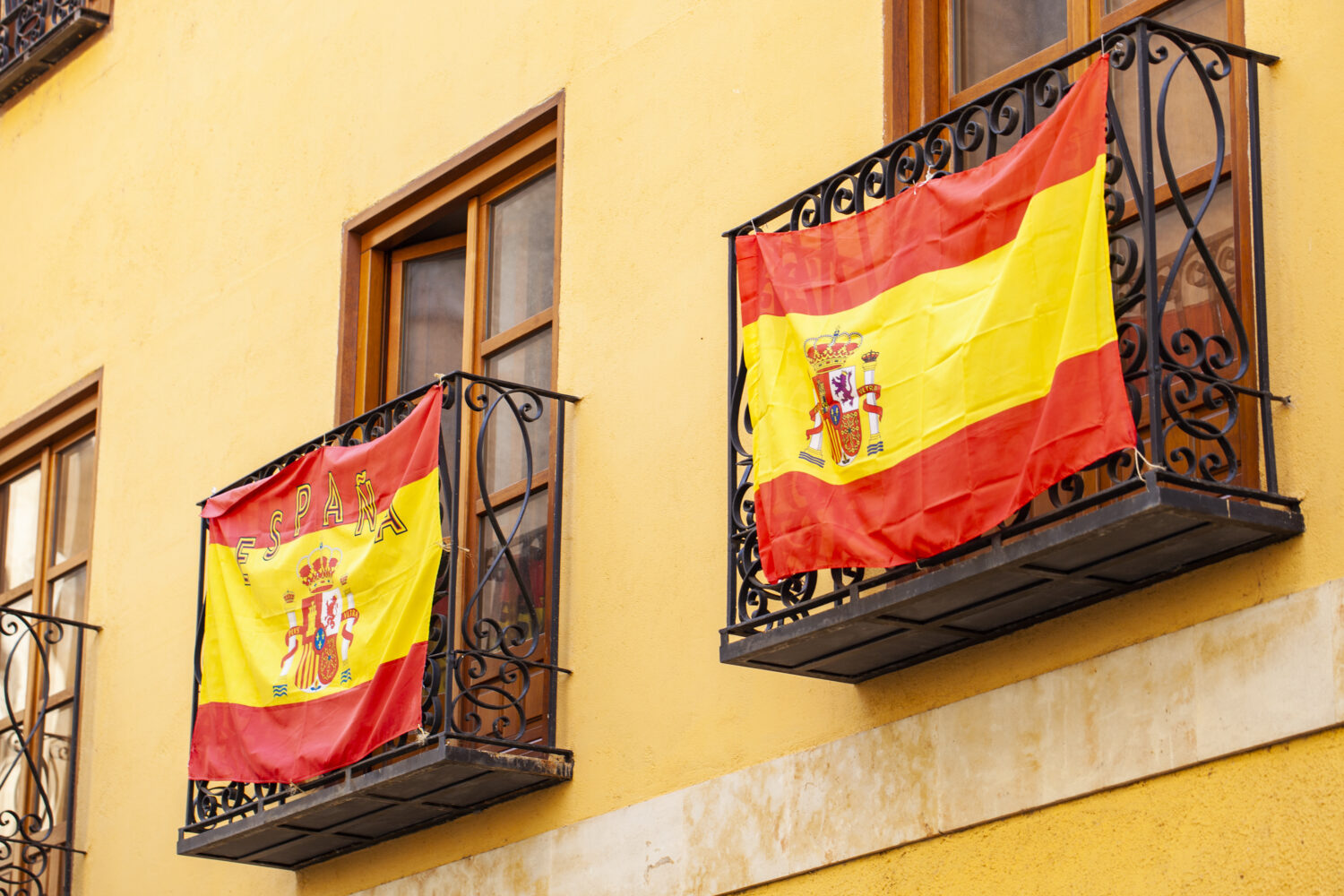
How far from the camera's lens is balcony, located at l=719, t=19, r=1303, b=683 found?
648 centimetres

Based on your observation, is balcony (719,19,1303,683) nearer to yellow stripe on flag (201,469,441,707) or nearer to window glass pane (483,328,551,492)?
yellow stripe on flag (201,469,441,707)

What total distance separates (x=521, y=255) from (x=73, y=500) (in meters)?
4.00

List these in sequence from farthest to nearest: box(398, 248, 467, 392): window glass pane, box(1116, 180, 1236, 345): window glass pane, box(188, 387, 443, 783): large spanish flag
A: box(398, 248, 467, 392): window glass pane < box(188, 387, 443, 783): large spanish flag < box(1116, 180, 1236, 345): window glass pane

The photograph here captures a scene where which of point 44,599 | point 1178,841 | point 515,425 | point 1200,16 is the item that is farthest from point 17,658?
point 1178,841

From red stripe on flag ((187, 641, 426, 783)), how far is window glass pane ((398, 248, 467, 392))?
5.99ft

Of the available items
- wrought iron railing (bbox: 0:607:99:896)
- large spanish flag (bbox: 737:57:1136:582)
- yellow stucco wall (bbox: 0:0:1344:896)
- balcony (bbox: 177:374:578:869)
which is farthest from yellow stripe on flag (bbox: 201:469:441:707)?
wrought iron railing (bbox: 0:607:99:896)

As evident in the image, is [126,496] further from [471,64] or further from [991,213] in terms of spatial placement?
[991,213]

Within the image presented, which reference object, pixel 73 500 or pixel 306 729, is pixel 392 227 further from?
pixel 73 500

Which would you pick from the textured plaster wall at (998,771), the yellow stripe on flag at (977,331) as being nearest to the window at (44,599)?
the textured plaster wall at (998,771)

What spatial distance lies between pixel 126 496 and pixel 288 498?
2610mm

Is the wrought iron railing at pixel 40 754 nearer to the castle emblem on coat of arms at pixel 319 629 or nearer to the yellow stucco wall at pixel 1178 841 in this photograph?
the castle emblem on coat of arms at pixel 319 629

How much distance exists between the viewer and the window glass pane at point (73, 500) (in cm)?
1284

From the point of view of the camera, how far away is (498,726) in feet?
29.1

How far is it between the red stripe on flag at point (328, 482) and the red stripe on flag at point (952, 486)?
200cm
